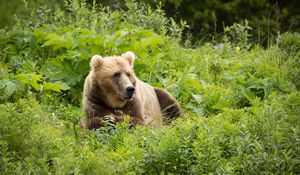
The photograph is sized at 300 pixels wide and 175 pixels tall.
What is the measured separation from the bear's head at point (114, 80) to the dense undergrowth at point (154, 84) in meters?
0.40

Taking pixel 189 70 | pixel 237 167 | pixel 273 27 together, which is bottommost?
pixel 273 27

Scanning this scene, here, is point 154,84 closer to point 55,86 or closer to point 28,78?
point 55,86

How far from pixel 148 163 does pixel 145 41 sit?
147 inches

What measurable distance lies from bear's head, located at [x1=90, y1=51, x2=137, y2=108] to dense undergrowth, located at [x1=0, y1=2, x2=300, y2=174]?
0.40 meters

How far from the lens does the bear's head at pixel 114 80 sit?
8023 mm

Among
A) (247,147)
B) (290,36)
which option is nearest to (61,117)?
(247,147)

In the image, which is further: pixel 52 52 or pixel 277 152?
pixel 52 52

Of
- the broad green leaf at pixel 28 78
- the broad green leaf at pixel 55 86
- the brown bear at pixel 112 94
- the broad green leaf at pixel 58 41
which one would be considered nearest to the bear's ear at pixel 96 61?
the brown bear at pixel 112 94

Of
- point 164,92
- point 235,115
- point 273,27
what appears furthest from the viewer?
point 273,27

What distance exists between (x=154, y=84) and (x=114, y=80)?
5.77 feet

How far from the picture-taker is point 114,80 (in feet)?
26.6

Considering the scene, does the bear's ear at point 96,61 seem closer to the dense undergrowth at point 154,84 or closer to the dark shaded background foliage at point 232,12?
the dense undergrowth at point 154,84

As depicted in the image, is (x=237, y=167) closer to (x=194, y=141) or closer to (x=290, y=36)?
(x=194, y=141)

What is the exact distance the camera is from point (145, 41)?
9.66 meters
